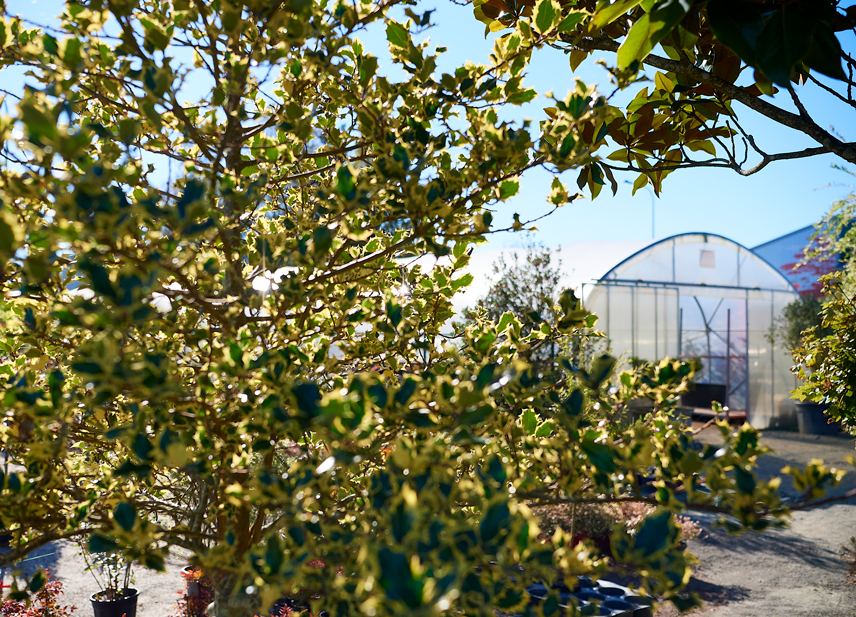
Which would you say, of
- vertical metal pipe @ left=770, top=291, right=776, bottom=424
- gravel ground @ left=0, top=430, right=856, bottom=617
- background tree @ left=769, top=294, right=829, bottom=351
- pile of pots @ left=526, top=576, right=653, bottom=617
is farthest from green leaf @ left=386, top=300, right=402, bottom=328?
vertical metal pipe @ left=770, top=291, right=776, bottom=424

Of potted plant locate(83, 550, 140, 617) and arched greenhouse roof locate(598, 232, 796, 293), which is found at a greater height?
arched greenhouse roof locate(598, 232, 796, 293)

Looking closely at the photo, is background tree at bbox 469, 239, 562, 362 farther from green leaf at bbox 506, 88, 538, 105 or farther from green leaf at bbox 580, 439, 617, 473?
green leaf at bbox 580, 439, 617, 473

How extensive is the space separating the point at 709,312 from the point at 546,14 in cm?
1417

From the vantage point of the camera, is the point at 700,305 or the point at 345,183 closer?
the point at 345,183

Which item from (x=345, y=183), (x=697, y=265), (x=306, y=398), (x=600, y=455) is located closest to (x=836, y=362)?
(x=600, y=455)

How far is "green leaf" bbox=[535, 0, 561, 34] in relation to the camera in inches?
53.0

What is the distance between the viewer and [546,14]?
135cm

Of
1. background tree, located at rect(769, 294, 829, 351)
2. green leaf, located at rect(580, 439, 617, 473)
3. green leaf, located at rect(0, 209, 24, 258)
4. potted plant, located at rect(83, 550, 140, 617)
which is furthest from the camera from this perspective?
background tree, located at rect(769, 294, 829, 351)

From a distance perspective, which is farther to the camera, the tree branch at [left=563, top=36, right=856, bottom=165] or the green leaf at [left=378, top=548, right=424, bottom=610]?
the tree branch at [left=563, top=36, right=856, bottom=165]

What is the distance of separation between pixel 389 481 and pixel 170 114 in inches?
47.0

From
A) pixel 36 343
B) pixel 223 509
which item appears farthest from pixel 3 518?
pixel 36 343

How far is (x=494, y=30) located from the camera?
1.85 metres

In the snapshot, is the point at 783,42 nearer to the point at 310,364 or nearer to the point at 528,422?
the point at 528,422

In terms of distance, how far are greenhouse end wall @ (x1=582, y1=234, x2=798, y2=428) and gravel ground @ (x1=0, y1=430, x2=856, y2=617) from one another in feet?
17.9
